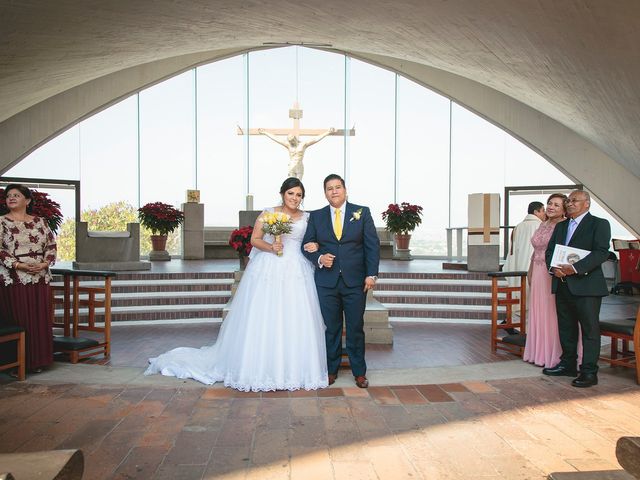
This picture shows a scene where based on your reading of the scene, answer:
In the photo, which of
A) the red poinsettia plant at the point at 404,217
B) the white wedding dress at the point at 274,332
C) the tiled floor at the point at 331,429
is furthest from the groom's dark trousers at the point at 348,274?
the red poinsettia plant at the point at 404,217

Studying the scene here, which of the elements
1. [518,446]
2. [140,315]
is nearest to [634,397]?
[518,446]

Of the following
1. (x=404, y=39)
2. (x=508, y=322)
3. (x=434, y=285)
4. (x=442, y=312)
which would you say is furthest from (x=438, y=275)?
(x=404, y=39)

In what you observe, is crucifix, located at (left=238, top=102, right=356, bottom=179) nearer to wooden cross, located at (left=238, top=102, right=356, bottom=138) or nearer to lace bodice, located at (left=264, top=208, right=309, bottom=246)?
wooden cross, located at (left=238, top=102, right=356, bottom=138)

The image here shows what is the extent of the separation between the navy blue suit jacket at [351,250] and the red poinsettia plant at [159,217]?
8.70 meters

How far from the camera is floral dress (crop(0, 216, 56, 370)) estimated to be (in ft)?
13.4

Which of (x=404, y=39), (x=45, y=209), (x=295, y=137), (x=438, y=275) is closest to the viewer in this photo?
(x=45, y=209)

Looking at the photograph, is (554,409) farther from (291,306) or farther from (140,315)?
(140,315)

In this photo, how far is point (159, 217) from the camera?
11.9m

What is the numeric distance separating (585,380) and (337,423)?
193cm

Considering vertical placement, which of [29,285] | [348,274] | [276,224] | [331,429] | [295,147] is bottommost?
[331,429]

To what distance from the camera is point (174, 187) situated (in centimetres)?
1569

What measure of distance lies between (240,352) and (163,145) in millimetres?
12807

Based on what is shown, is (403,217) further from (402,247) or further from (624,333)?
(624,333)

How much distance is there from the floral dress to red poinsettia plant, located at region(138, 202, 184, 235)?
304 inches
